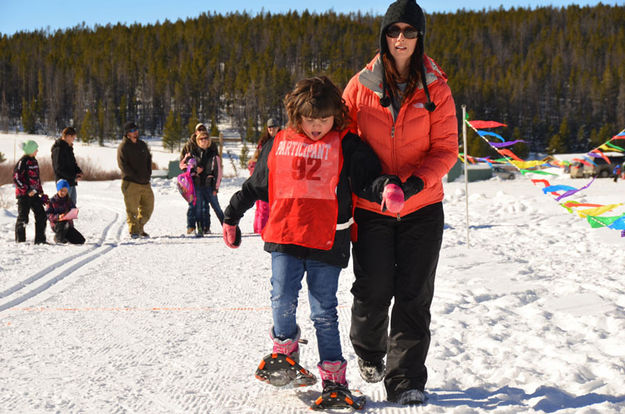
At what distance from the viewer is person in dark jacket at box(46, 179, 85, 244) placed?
7.75 m

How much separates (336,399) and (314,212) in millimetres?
784

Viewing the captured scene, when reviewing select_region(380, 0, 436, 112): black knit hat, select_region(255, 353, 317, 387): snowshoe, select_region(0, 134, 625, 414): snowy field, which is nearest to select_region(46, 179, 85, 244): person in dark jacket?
select_region(0, 134, 625, 414): snowy field

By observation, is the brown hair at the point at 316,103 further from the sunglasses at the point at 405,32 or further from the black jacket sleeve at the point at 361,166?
the sunglasses at the point at 405,32

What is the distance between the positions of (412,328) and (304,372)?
1.75 ft

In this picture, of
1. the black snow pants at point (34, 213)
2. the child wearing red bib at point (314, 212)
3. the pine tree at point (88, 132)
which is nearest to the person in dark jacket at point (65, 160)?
the black snow pants at point (34, 213)

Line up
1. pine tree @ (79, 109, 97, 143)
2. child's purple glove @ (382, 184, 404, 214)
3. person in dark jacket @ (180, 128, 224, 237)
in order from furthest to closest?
pine tree @ (79, 109, 97, 143) < person in dark jacket @ (180, 128, 224, 237) < child's purple glove @ (382, 184, 404, 214)

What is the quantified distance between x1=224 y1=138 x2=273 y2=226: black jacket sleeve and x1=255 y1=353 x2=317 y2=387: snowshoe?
0.66m

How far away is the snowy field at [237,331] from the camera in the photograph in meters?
2.55

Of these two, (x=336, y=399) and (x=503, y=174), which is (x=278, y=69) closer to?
(x=503, y=174)

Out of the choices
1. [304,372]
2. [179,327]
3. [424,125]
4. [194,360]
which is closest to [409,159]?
[424,125]

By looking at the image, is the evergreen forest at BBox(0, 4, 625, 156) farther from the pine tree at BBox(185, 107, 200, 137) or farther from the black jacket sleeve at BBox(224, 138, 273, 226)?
the black jacket sleeve at BBox(224, 138, 273, 226)

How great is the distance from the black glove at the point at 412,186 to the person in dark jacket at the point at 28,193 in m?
6.55

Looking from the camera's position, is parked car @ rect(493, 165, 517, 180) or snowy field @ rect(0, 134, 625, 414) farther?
parked car @ rect(493, 165, 517, 180)

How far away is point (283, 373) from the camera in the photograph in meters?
2.49
